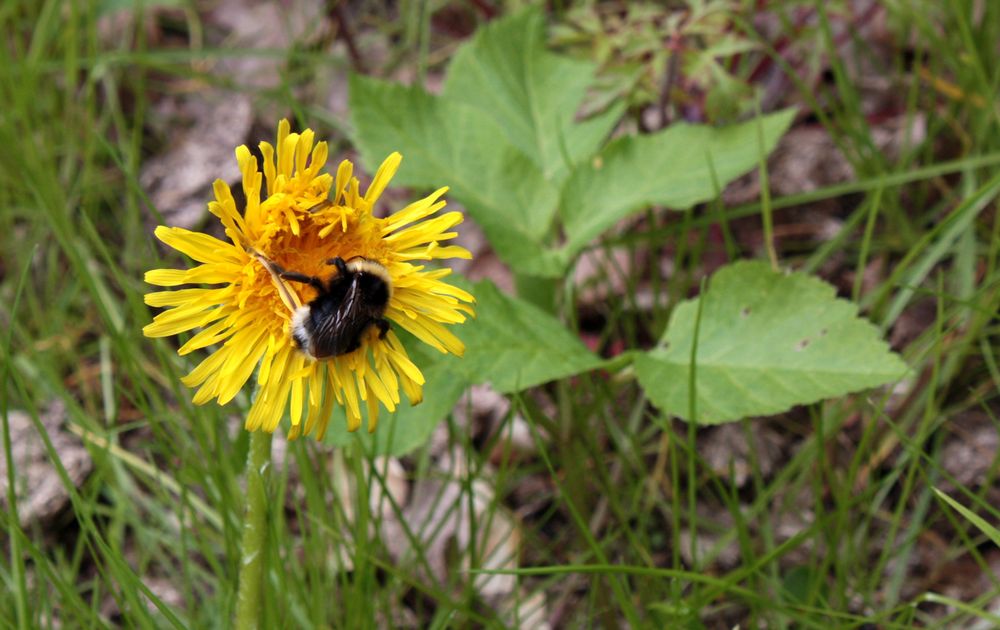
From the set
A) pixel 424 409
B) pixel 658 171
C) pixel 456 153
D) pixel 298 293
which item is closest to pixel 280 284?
pixel 298 293

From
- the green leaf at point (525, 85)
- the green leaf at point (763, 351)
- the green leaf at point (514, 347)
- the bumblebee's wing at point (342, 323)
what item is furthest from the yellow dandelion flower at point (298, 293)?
the green leaf at point (525, 85)

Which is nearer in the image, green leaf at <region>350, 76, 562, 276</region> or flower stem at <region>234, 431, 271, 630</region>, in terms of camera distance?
flower stem at <region>234, 431, 271, 630</region>

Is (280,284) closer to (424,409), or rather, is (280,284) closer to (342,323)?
(342,323)

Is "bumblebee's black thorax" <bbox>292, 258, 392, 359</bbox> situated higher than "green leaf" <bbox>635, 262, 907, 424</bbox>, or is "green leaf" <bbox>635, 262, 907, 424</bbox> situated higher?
"bumblebee's black thorax" <bbox>292, 258, 392, 359</bbox>

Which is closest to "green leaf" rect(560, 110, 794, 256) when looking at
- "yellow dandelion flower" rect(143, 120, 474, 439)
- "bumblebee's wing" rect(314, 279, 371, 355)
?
"yellow dandelion flower" rect(143, 120, 474, 439)

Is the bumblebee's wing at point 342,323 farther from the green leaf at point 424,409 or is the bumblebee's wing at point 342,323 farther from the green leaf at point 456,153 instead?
the green leaf at point 456,153

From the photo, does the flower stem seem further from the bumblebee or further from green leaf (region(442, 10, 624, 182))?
green leaf (region(442, 10, 624, 182))
